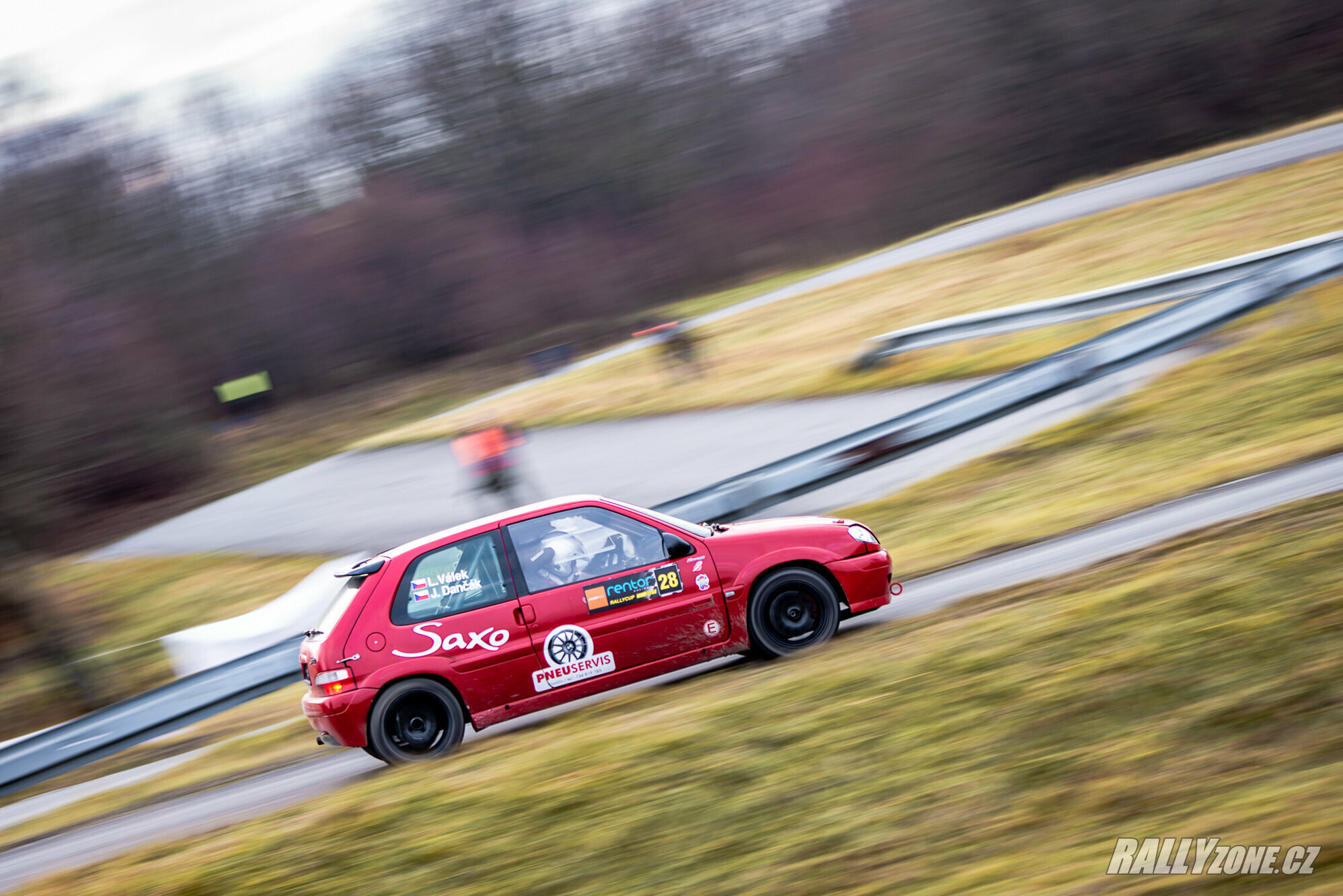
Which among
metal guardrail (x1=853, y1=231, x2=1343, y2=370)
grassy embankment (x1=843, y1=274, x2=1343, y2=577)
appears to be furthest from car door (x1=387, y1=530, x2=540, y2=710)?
metal guardrail (x1=853, y1=231, x2=1343, y2=370)

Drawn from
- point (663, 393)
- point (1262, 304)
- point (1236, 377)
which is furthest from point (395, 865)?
point (663, 393)

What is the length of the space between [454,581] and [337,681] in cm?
89

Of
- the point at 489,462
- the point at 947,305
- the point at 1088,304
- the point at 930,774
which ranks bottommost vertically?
the point at 930,774

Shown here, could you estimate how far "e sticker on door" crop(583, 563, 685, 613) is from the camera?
746cm

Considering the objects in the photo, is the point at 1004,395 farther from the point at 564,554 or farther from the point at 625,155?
the point at 625,155

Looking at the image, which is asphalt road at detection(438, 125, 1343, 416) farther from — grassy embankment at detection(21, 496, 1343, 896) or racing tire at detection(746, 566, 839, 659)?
grassy embankment at detection(21, 496, 1343, 896)

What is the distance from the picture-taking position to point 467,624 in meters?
7.30

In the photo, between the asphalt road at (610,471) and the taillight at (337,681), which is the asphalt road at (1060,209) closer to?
the asphalt road at (610,471)

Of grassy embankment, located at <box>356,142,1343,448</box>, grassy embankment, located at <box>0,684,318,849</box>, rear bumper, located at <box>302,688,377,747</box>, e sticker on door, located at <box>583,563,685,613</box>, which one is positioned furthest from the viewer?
grassy embankment, located at <box>356,142,1343,448</box>

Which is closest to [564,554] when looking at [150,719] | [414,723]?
[414,723]

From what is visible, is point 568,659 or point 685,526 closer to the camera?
point 568,659

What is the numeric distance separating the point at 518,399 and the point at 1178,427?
1887 cm

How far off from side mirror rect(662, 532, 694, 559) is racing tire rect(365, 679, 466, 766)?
1567 millimetres

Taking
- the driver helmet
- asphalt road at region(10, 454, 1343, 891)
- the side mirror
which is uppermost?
the driver helmet
